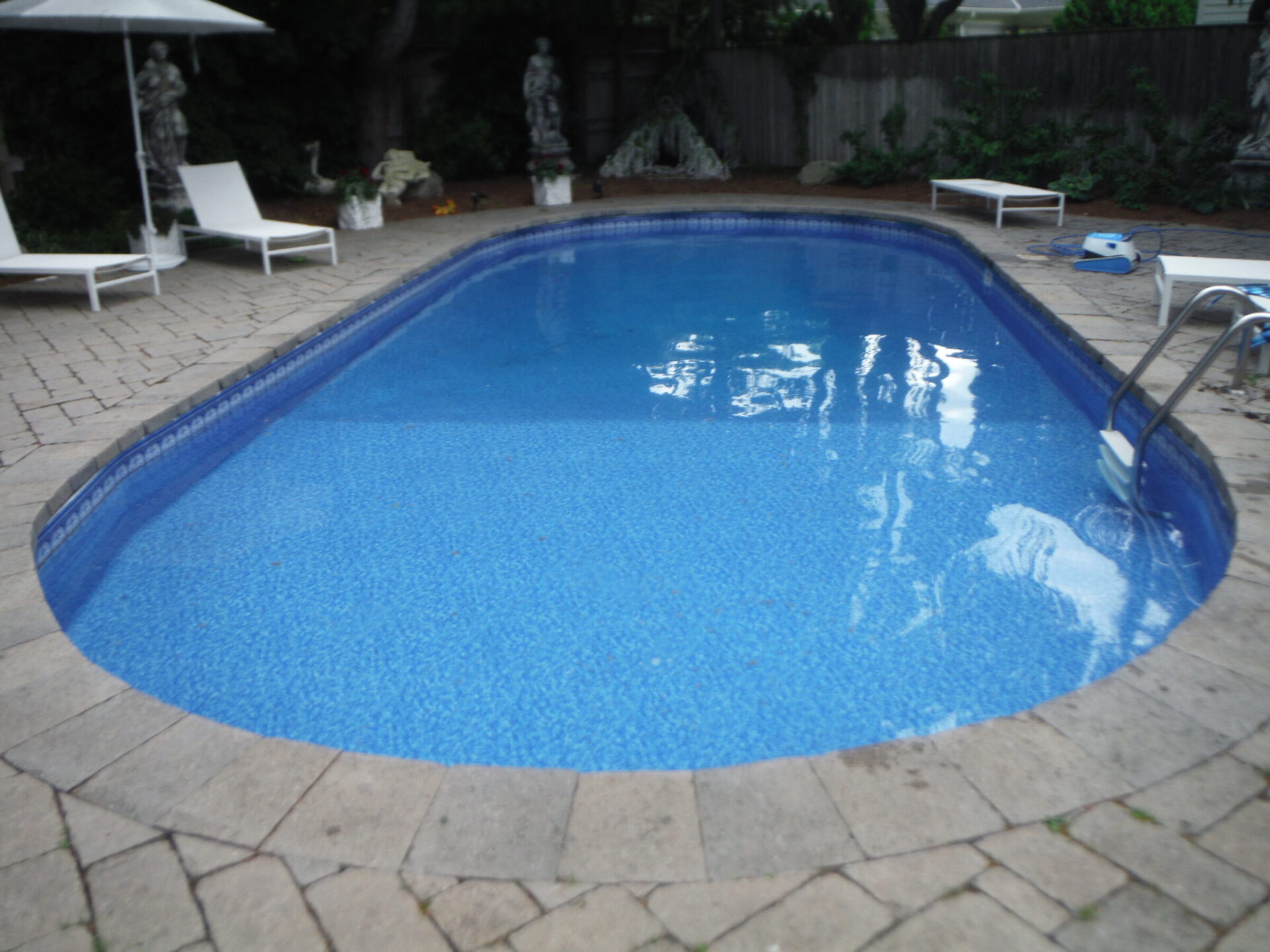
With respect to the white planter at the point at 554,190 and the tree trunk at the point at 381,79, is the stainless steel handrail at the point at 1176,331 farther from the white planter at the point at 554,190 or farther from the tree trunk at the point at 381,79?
the tree trunk at the point at 381,79

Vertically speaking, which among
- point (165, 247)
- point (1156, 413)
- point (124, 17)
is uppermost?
point (124, 17)

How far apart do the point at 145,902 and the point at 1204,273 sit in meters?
5.60

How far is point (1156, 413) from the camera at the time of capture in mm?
4027

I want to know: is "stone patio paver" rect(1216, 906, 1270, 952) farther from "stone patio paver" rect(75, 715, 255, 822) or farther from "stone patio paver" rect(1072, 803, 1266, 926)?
"stone patio paver" rect(75, 715, 255, 822)

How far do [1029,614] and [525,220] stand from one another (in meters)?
7.87

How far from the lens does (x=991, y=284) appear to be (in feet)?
25.1

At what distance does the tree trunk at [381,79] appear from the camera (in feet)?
35.7

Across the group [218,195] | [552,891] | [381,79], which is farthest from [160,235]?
[552,891]

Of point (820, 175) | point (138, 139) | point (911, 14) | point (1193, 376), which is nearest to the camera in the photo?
point (1193, 376)

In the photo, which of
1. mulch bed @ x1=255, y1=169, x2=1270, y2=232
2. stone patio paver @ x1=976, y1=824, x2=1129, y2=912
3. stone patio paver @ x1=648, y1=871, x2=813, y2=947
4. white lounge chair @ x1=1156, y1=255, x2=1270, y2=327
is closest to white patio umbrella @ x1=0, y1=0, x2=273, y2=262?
mulch bed @ x1=255, y1=169, x2=1270, y2=232

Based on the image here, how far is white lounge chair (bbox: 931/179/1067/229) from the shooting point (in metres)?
9.09

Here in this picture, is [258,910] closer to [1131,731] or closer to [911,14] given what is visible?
[1131,731]

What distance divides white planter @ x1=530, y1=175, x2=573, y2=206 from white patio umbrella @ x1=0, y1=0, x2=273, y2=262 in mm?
4172

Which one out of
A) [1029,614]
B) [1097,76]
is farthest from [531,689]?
[1097,76]
